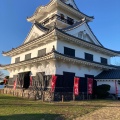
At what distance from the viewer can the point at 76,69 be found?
2023 cm

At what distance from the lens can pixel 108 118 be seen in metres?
8.88

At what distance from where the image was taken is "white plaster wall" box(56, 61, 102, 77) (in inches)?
719

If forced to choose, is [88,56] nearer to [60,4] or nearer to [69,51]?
[69,51]

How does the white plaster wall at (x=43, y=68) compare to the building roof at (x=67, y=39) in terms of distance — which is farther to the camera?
the white plaster wall at (x=43, y=68)

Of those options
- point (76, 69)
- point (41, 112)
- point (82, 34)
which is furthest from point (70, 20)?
point (41, 112)

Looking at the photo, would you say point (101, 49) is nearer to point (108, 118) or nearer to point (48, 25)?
point (48, 25)

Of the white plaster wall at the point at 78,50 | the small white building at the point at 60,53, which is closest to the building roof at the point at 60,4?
the small white building at the point at 60,53

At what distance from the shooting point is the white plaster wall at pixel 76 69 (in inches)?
719

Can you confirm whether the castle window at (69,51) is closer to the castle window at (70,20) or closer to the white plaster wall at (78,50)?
the white plaster wall at (78,50)

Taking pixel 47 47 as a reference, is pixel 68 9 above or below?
above

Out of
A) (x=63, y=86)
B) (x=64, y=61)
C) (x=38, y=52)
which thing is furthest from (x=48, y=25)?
(x=63, y=86)

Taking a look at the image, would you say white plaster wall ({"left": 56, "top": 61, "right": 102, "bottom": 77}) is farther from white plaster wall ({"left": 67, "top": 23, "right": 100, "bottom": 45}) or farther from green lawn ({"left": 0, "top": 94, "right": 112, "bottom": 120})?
green lawn ({"left": 0, "top": 94, "right": 112, "bottom": 120})

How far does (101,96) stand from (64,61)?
7132 mm

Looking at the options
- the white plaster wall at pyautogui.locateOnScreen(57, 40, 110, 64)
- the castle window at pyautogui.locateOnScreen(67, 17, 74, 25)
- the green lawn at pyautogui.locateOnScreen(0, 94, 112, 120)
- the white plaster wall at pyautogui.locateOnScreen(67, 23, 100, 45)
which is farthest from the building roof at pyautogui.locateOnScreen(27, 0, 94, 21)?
the green lawn at pyautogui.locateOnScreen(0, 94, 112, 120)
